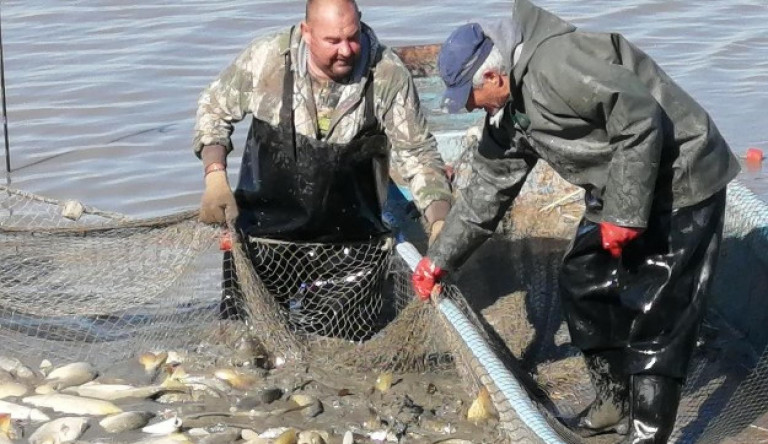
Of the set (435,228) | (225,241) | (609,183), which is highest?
(609,183)

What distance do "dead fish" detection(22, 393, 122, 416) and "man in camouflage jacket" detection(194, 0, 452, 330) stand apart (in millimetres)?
925

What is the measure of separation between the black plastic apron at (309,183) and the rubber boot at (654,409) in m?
1.70

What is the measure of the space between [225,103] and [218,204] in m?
0.54

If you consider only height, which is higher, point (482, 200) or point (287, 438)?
point (482, 200)

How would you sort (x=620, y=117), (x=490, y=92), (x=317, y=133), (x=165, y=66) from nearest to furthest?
(x=620, y=117) < (x=490, y=92) < (x=317, y=133) < (x=165, y=66)

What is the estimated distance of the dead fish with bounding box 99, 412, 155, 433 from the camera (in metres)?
5.38

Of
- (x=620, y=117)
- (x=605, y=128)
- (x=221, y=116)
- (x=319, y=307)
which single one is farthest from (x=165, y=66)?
(x=620, y=117)

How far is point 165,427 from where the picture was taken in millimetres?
5336

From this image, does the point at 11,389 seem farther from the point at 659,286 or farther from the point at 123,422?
→ the point at 659,286

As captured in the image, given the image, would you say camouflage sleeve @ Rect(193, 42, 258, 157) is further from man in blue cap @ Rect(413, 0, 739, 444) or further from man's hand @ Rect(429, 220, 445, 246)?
man in blue cap @ Rect(413, 0, 739, 444)

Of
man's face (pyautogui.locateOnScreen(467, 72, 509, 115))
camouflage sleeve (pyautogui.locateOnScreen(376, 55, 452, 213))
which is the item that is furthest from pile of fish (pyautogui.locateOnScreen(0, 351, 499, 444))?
man's face (pyautogui.locateOnScreen(467, 72, 509, 115))

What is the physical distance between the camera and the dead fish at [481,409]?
213 inches

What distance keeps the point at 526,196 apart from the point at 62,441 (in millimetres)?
3074

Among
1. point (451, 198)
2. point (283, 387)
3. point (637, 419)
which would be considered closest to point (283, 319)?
point (283, 387)
